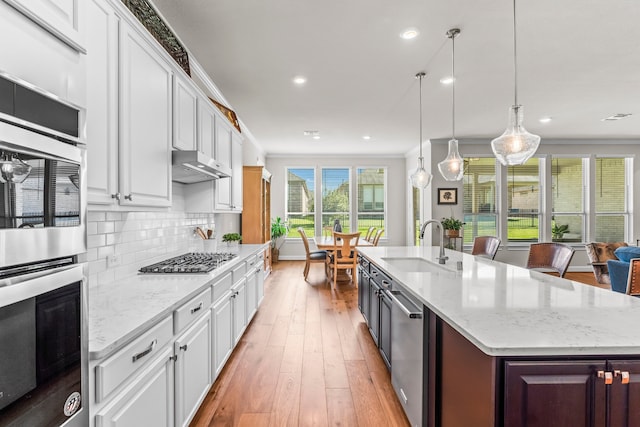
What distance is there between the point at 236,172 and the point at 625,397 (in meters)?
3.88

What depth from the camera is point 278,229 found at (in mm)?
8055

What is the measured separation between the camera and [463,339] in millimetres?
1309

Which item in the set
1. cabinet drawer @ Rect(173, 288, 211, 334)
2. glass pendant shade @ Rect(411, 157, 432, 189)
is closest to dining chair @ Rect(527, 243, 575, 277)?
glass pendant shade @ Rect(411, 157, 432, 189)

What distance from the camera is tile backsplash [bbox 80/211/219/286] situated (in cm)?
189

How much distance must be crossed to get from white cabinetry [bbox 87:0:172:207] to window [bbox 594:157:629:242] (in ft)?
28.0

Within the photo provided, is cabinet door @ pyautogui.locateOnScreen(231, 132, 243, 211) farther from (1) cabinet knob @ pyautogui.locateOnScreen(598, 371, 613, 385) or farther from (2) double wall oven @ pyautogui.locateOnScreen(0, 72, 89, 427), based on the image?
(1) cabinet knob @ pyautogui.locateOnScreen(598, 371, 613, 385)

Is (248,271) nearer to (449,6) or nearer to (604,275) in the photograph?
(449,6)

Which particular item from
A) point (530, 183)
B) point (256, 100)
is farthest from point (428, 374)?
point (530, 183)

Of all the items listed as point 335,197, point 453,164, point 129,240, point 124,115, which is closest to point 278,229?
point 335,197

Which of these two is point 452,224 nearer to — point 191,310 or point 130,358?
point 191,310

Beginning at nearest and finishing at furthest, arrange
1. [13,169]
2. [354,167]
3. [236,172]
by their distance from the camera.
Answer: [13,169] < [236,172] < [354,167]

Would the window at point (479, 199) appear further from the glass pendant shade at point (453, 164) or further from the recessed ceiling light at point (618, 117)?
the glass pendant shade at point (453, 164)

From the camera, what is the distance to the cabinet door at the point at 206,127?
2.79 meters

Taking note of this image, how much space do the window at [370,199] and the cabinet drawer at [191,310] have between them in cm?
691
